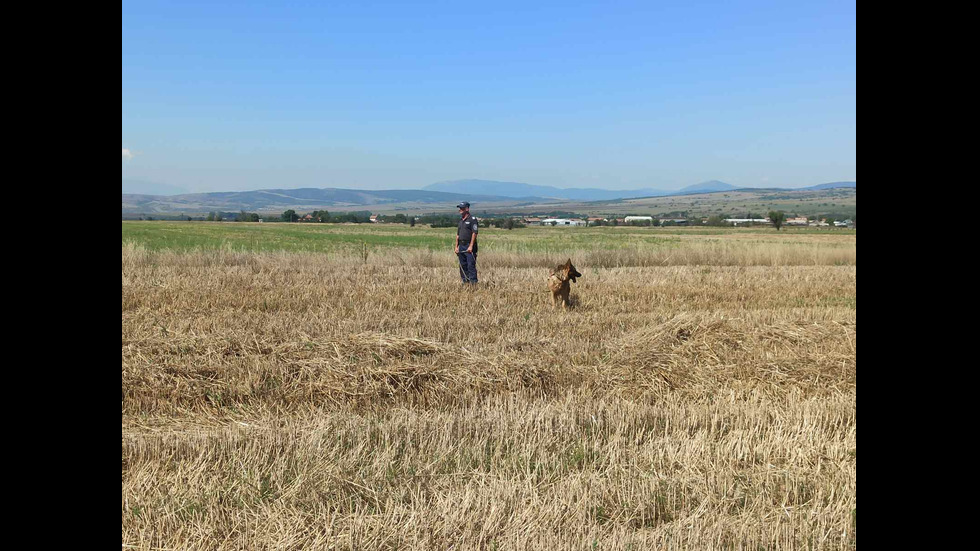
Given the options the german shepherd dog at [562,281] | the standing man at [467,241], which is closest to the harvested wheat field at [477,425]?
the german shepherd dog at [562,281]

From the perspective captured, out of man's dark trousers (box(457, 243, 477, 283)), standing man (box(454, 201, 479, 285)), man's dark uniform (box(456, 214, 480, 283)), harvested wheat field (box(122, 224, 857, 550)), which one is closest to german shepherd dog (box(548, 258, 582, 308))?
harvested wheat field (box(122, 224, 857, 550))

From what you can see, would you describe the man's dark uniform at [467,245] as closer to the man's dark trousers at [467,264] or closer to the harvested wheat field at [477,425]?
the man's dark trousers at [467,264]

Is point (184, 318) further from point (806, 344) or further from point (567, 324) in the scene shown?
point (806, 344)

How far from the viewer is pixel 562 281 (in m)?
13.2

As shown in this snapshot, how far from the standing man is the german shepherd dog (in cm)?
254

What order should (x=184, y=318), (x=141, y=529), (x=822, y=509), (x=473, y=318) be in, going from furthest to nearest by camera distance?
(x=473, y=318) → (x=184, y=318) → (x=822, y=509) → (x=141, y=529)

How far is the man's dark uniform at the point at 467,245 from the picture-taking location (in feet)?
50.1

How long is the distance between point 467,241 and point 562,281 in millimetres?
3049

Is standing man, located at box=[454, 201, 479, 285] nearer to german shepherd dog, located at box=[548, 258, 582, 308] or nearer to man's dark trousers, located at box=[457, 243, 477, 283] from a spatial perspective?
man's dark trousers, located at box=[457, 243, 477, 283]

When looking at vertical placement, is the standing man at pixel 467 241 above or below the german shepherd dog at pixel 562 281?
above

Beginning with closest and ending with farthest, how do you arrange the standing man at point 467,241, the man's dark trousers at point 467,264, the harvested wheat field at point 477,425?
the harvested wheat field at point 477,425 → the standing man at point 467,241 → the man's dark trousers at point 467,264
